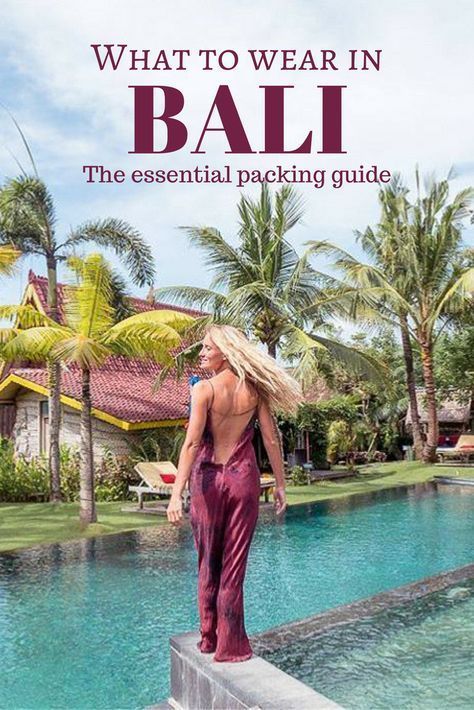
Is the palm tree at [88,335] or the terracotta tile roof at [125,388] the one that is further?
the terracotta tile roof at [125,388]

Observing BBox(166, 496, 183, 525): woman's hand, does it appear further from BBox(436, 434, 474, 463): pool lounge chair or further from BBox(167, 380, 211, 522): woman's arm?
BBox(436, 434, 474, 463): pool lounge chair

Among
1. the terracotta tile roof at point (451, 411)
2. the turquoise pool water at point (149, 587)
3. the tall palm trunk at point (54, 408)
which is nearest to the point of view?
the turquoise pool water at point (149, 587)

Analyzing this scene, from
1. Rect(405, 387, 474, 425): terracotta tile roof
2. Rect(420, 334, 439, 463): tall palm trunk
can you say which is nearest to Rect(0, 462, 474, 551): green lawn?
Rect(420, 334, 439, 463): tall palm trunk

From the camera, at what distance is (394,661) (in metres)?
5.55

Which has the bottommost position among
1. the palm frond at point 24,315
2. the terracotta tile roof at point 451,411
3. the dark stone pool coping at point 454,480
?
the dark stone pool coping at point 454,480

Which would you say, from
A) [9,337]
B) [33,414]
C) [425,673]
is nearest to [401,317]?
[33,414]

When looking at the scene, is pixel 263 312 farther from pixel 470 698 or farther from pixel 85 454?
pixel 470 698

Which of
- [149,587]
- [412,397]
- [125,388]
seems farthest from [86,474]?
[412,397]

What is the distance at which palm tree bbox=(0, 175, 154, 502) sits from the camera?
14.3 metres

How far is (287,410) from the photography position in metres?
4.61

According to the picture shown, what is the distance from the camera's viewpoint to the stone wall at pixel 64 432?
54.6 ft

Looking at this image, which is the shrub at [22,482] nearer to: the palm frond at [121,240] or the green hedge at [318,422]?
the palm frond at [121,240]

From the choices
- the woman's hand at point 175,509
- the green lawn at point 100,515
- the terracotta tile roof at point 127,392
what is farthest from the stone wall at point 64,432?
the woman's hand at point 175,509

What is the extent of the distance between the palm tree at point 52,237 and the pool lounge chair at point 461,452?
545 inches
